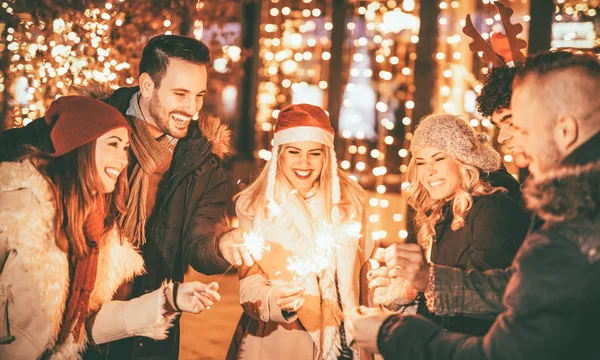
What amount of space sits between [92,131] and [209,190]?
109 cm

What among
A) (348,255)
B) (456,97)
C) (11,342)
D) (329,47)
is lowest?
(11,342)

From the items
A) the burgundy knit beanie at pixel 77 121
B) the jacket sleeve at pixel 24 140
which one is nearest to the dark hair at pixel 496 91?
the burgundy knit beanie at pixel 77 121

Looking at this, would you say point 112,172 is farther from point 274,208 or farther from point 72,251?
point 274,208

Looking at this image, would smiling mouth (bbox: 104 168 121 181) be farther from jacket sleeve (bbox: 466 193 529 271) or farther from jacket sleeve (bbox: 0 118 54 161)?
jacket sleeve (bbox: 466 193 529 271)

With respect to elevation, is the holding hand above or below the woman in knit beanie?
below

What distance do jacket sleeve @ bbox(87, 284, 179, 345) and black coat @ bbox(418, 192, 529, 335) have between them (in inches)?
58.5

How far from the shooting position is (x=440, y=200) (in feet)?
12.8

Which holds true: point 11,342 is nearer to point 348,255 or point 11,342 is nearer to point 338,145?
point 348,255

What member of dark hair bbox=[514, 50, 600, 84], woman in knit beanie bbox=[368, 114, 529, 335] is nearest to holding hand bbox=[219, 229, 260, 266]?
woman in knit beanie bbox=[368, 114, 529, 335]

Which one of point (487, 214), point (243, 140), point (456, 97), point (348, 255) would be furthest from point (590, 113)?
point (243, 140)

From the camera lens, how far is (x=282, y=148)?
4.22m

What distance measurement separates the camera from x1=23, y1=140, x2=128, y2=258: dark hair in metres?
3.14

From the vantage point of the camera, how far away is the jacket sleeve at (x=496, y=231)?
3246 millimetres

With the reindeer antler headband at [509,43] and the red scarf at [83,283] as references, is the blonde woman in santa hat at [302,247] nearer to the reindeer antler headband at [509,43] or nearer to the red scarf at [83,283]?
the red scarf at [83,283]
